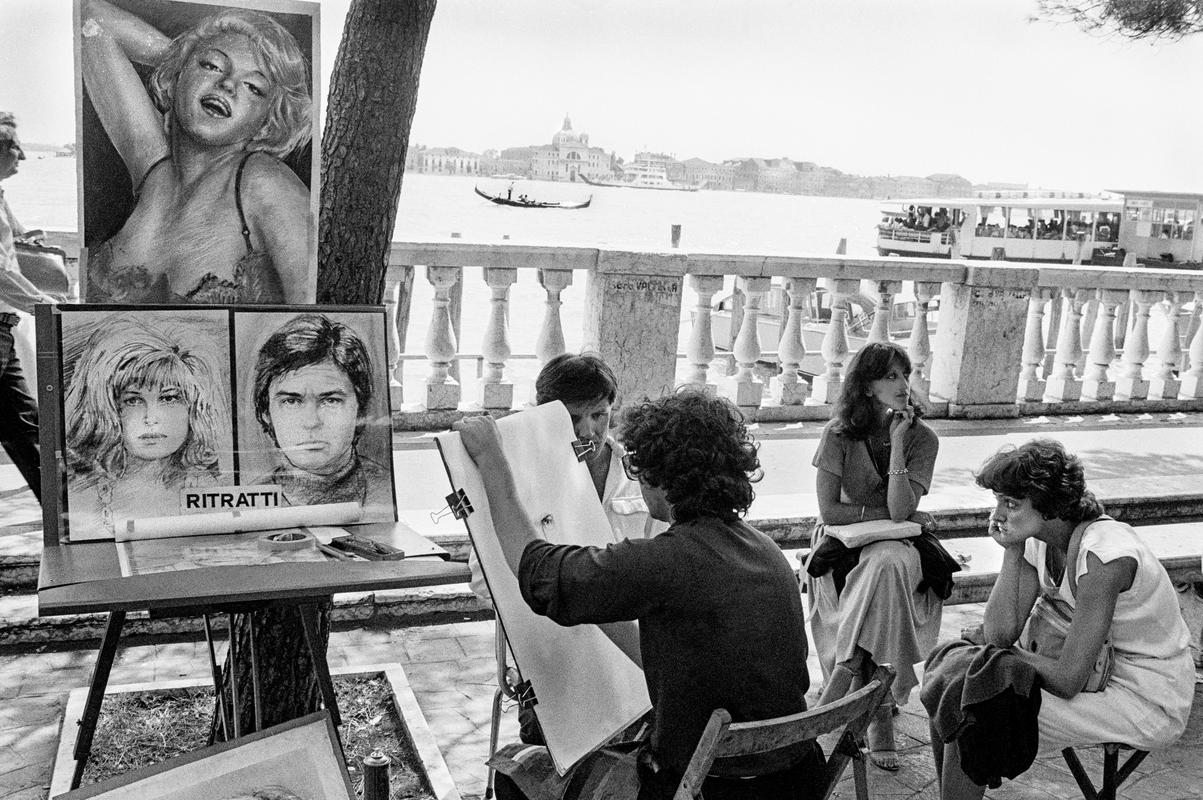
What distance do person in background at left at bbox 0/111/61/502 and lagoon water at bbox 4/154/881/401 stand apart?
0.14 m

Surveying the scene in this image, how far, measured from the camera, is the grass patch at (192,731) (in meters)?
3.62

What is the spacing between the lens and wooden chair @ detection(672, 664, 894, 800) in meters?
2.21

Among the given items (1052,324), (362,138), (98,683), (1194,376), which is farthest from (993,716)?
(1052,324)

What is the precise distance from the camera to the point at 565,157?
192 feet

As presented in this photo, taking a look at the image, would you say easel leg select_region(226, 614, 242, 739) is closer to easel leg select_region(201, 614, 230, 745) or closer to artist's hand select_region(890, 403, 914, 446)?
easel leg select_region(201, 614, 230, 745)

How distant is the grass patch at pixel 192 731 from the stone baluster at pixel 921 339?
4990 mm

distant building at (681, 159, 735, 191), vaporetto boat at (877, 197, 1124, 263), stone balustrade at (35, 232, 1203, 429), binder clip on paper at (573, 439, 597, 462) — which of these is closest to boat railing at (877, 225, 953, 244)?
vaporetto boat at (877, 197, 1124, 263)

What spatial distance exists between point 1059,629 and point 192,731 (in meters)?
2.60

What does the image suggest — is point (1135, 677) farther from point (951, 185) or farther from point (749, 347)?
point (951, 185)

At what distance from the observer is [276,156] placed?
10.5 feet

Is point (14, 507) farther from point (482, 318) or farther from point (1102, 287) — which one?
point (482, 318)

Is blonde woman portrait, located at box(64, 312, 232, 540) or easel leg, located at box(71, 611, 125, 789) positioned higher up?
blonde woman portrait, located at box(64, 312, 232, 540)

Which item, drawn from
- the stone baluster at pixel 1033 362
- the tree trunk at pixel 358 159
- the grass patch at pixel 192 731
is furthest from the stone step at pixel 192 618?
the stone baluster at pixel 1033 362

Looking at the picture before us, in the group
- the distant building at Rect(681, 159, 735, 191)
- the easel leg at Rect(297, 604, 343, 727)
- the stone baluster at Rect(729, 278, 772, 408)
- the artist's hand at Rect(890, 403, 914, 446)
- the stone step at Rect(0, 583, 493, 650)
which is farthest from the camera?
the distant building at Rect(681, 159, 735, 191)
